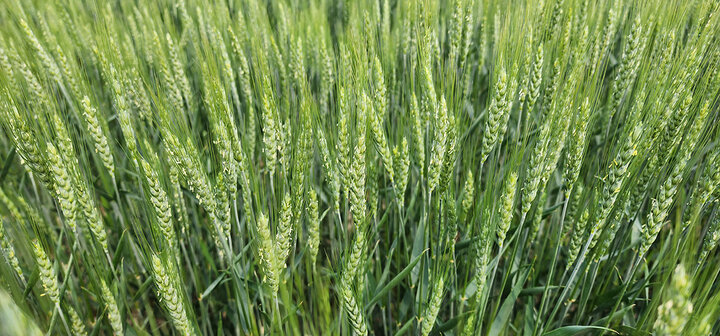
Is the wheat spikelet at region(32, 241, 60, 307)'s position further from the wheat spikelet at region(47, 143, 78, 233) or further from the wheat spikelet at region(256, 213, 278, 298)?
the wheat spikelet at region(256, 213, 278, 298)

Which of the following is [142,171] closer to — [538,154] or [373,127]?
[373,127]

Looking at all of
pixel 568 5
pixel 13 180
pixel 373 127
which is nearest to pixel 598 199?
pixel 373 127

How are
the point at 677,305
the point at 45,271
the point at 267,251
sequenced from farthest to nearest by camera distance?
the point at 45,271 → the point at 267,251 → the point at 677,305

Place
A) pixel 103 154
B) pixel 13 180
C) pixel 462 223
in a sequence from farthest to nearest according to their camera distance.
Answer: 1. pixel 13 180
2. pixel 462 223
3. pixel 103 154

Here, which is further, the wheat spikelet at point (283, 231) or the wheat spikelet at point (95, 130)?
the wheat spikelet at point (95, 130)

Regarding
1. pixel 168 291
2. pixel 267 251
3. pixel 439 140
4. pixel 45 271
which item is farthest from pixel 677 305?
pixel 45 271

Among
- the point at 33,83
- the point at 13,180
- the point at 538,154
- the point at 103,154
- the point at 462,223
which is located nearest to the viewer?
the point at 538,154

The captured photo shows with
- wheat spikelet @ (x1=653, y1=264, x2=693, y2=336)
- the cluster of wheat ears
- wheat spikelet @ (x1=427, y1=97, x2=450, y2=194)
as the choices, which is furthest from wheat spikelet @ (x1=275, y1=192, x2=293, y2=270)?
wheat spikelet @ (x1=653, y1=264, x2=693, y2=336)

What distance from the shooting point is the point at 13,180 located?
205 centimetres

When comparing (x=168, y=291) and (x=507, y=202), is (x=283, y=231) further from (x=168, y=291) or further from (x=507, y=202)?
(x=507, y=202)

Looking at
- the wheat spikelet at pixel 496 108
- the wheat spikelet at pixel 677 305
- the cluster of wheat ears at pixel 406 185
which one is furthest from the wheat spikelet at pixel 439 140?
the wheat spikelet at pixel 677 305

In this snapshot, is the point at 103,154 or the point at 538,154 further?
the point at 103,154

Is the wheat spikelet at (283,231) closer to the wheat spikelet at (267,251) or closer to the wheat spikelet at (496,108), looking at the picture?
the wheat spikelet at (267,251)

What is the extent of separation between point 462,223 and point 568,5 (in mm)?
937
